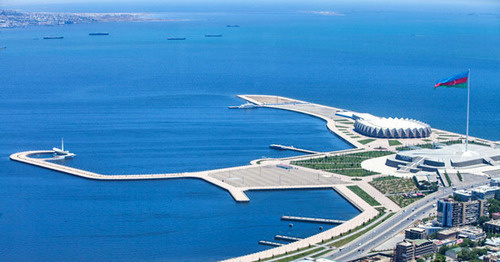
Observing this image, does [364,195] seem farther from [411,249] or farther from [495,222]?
[411,249]

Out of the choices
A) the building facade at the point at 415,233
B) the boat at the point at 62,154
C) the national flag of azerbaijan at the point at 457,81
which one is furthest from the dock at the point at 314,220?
the boat at the point at 62,154

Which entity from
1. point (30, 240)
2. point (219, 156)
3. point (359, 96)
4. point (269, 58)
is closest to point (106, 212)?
point (30, 240)

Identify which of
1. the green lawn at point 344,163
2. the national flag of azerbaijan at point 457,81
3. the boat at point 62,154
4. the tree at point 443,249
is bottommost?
the tree at point 443,249

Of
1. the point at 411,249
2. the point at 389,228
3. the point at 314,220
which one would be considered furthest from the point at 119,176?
the point at 411,249

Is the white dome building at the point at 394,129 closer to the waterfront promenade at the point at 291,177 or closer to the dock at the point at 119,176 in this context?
the waterfront promenade at the point at 291,177

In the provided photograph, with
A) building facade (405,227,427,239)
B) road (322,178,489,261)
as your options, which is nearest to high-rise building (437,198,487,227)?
road (322,178,489,261)

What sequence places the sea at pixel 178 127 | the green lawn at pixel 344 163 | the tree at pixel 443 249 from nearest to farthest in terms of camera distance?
the tree at pixel 443 249 < the sea at pixel 178 127 < the green lawn at pixel 344 163

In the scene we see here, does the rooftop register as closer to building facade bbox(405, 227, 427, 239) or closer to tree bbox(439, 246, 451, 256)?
building facade bbox(405, 227, 427, 239)
